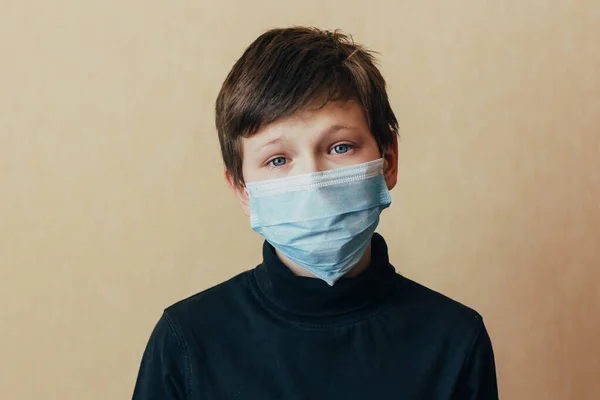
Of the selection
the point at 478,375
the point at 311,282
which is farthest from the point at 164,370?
the point at 478,375

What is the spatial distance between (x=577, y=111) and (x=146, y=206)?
0.96m

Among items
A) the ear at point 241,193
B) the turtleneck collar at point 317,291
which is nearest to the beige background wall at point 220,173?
the ear at point 241,193

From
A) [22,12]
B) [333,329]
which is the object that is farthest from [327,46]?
[22,12]

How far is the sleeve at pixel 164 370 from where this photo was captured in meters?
1.23

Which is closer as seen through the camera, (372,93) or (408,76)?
(372,93)

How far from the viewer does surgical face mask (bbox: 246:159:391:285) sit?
1170mm

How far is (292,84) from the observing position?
1.21m

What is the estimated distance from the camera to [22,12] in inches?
63.7

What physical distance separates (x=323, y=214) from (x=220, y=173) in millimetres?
606

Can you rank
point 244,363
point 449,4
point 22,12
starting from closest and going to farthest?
point 244,363 < point 22,12 < point 449,4

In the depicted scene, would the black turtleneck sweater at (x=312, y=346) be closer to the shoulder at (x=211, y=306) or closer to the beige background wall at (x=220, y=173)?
the shoulder at (x=211, y=306)

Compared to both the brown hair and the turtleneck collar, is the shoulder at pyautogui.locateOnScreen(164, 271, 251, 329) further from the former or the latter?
the brown hair

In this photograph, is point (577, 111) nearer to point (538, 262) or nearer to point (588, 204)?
point (588, 204)

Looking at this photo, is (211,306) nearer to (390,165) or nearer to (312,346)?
(312,346)
